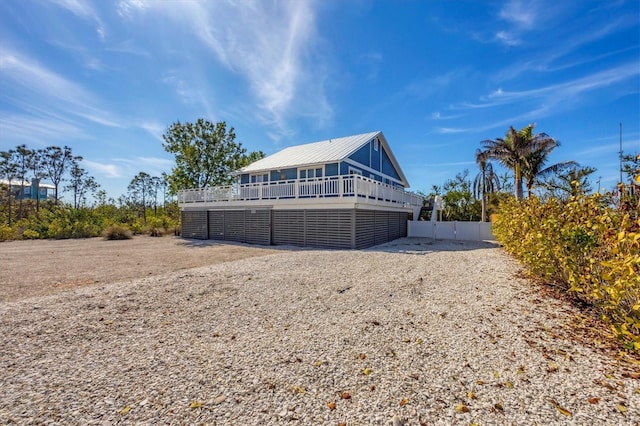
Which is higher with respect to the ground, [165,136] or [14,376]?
[165,136]

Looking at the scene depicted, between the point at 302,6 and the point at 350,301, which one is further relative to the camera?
the point at 302,6

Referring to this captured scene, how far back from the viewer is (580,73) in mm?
10359

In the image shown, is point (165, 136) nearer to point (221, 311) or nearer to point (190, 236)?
point (190, 236)

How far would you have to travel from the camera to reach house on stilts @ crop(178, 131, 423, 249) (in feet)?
43.1

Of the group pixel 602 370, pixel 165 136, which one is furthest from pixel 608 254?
pixel 165 136

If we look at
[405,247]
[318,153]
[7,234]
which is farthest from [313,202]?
[7,234]

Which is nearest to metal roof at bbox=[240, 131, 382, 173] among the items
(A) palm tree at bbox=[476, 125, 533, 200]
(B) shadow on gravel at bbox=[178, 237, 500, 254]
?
(B) shadow on gravel at bbox=[178, 237, 500, 254]

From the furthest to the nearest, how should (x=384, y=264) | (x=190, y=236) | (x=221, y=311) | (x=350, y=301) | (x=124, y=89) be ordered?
(x=190, y=236), (x=124, y=89), (x=384, y=264), (x=350, y=301), (x=221, y=311)

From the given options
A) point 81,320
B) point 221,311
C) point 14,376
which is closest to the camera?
point 14,376

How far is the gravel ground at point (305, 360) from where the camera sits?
89.5 inches

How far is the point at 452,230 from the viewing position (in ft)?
62.3

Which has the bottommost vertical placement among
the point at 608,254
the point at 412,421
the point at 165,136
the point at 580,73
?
the point at 412,421

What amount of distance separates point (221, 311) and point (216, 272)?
10.1 feet

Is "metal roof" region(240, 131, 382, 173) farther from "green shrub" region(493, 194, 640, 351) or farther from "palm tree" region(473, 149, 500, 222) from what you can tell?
"palm tree" region(473, 149, 500, 222)
